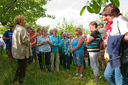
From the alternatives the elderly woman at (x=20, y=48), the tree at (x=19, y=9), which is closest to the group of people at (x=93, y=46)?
the elderly woman at (x=20, y=48)

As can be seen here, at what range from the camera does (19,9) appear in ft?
39.0

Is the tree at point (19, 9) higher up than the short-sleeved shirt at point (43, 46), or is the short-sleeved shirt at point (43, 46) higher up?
the tree at point (19, 9)

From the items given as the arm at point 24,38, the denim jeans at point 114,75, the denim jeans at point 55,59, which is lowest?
the denim jeans at point 55,59

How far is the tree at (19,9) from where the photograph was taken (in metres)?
10.8

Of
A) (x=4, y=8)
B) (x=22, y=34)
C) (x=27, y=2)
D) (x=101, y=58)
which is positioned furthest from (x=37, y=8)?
(x=22, y=34)

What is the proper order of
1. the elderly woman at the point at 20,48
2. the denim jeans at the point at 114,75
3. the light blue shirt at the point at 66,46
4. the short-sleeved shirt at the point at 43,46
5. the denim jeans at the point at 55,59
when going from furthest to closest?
1. the light blue shirt at the point at 66,46
2. the denim jeans at the point at 55,59
3. the short-sleeved shirt at the point at 43,46
4. the elderly woman at the point at 20,48
5. the denim jeans at the point at 114,75

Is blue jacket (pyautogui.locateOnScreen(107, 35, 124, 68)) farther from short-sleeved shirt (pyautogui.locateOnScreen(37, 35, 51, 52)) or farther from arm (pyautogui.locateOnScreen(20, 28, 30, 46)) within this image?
short-sleeved shirt (pyautogui.locateOnScreen(37, 35, 51, 52))

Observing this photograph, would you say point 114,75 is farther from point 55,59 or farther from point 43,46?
point 55,59

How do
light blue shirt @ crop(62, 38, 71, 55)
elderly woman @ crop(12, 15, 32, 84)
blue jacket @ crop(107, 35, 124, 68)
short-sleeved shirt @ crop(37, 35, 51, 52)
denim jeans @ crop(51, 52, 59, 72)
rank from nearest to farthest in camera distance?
1. blue jacket @ crop(107, 35, 124, 68)
2. elderly woman @ crop(12, 15, 32, 84)
3. short-sleeved shirt @ crop(37, 35, 51, 52)
4. denim jeans @ crop(51, 52, 59, 72)
5. light blue shirt @ crop(62, 38, 71, 55)

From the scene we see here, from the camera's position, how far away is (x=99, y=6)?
7.05ft

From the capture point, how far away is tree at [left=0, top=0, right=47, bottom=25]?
10766 mm

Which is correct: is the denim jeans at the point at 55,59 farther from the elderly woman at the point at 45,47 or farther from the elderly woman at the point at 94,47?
the elderly woman at the point at 94,47

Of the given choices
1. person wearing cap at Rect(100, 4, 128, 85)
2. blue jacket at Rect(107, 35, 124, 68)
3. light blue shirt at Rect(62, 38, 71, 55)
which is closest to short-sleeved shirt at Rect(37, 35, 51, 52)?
light blue shirt at Rect(62, 38, 71, 55)

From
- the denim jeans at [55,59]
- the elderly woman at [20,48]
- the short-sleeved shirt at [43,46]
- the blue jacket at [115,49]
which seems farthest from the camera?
the denim jeans at [55,59]
